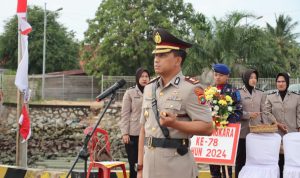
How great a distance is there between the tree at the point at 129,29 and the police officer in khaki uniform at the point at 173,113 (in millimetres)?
26927

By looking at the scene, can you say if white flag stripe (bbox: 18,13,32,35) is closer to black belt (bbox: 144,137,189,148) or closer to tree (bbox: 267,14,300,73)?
black belt (bbox: 144,137,189,148)

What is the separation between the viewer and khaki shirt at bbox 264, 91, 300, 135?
7.17 metres

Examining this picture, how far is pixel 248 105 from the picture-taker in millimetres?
7254

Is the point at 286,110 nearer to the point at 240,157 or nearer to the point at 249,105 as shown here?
the point at 249,105

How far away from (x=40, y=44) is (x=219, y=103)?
33457mm

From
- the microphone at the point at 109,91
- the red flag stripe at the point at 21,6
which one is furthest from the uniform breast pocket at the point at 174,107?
the red flag stripe at the point at 21,6

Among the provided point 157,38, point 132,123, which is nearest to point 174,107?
point 157,38

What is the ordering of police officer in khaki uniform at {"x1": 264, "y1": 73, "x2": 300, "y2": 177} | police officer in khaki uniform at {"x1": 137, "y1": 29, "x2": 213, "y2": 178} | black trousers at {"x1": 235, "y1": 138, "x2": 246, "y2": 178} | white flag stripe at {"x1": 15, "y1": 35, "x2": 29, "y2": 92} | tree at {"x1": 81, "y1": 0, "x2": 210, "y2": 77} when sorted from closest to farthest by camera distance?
police officer in khaki uniform at {"x1": 137, "y1": 29, "x2": 213, "y2": 178}, police officer in khaki uniform at {"x1": 264, "y1": 73, "x2": 300, "y2": 177}, black trousers at {"x1": 235, "y1": 138, "x2": 246, "y2": 178}, white flag stripe at {"x1": 15, "y1": 35, "x2": 29, "y2": 92}, tree at {"x1": 81, "y1": 0, "x2": 210, "y2": 77}

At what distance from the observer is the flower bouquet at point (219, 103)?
692cm

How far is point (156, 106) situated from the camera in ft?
13.2

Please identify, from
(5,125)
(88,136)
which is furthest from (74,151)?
(88,136)

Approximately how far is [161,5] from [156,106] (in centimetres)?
2922

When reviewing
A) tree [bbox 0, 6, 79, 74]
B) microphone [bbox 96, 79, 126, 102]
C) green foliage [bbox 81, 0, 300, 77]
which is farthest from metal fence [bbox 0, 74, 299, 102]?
microphone [bbox 96, 79, 126, 102]

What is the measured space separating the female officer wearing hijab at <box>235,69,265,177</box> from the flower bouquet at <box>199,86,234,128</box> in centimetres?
31
